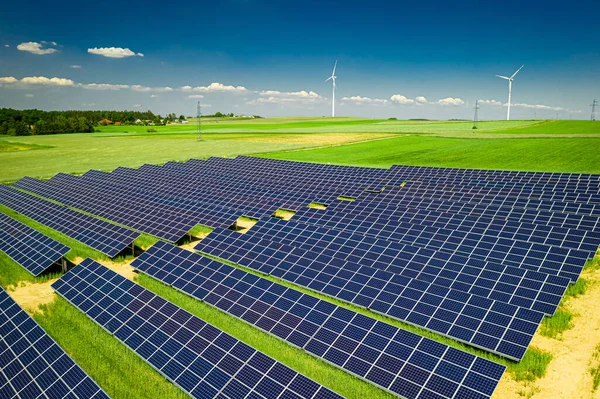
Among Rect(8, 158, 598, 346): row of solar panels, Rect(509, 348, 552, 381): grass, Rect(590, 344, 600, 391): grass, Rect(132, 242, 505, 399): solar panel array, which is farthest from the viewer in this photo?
Rect(8, 158, 598, 346): row of solar panels

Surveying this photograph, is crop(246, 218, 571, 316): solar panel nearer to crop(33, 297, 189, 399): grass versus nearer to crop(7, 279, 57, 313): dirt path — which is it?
crop(33, 297, 189, 399): grass

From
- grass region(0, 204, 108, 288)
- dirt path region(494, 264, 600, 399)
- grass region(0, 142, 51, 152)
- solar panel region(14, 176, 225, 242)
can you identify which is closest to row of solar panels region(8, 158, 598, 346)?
dirt path region(494, 264, 600, 399)

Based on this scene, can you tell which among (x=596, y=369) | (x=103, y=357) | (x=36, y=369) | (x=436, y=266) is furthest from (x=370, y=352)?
(x=36, y=369)

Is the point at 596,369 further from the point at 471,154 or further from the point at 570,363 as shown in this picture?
the point at 471,154

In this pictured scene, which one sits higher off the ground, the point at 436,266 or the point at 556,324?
the point at 436,266

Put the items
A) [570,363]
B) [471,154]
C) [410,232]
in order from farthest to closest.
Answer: [471,154] → [410,232] → [570,363]
